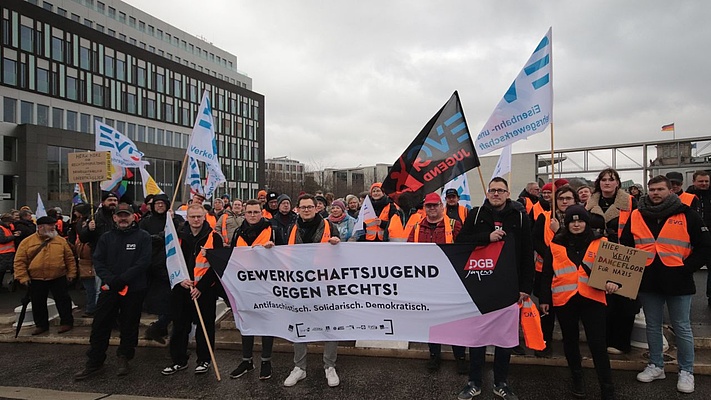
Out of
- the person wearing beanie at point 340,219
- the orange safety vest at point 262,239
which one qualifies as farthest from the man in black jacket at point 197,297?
the person wearing beanie at point 340,219

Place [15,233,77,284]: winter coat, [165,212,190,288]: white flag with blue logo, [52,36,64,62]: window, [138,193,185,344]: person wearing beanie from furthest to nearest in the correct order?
[52,36,64,62]: window < [15,233,77,284]: winter coat < [138,193,185,344]: person wearing beanie < [165,212,190,288]: white flag with blue logo

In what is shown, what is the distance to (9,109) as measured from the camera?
3559cm

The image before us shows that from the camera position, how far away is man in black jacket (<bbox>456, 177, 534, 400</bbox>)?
414cm

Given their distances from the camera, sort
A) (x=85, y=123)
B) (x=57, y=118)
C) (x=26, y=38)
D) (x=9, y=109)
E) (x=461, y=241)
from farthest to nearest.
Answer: (x=85, y=123), (x=57, y=118), (x=26, y=38), (x=9, y=109), (x=461, y=241)

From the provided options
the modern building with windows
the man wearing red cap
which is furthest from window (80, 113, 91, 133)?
the man wearing red cap

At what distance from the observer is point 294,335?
4.73 metres

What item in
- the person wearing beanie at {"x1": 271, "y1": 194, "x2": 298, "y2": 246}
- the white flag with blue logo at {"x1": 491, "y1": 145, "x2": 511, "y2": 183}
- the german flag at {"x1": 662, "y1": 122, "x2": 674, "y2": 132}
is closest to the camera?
the person wearing beanie at {"x1": 271, "y1": 194, "x2": 298, "y2": 246}

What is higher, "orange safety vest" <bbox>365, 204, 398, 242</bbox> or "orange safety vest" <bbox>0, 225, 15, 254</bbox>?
"orange safety vest" <bbox>365, 204, 398, 242</bbox>

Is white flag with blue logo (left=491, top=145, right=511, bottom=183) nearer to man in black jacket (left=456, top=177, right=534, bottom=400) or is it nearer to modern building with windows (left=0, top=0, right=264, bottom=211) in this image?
man in black jacket (left=456, top=177, right=534, bottom=400)

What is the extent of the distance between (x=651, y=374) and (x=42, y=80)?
48011 millimetres

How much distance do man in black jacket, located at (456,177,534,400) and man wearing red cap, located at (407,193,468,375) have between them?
0.54 m

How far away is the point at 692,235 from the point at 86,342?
7.56 metres

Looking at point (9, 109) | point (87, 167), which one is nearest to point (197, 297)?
point (87, 167)

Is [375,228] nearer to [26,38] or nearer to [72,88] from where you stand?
[26,38]
